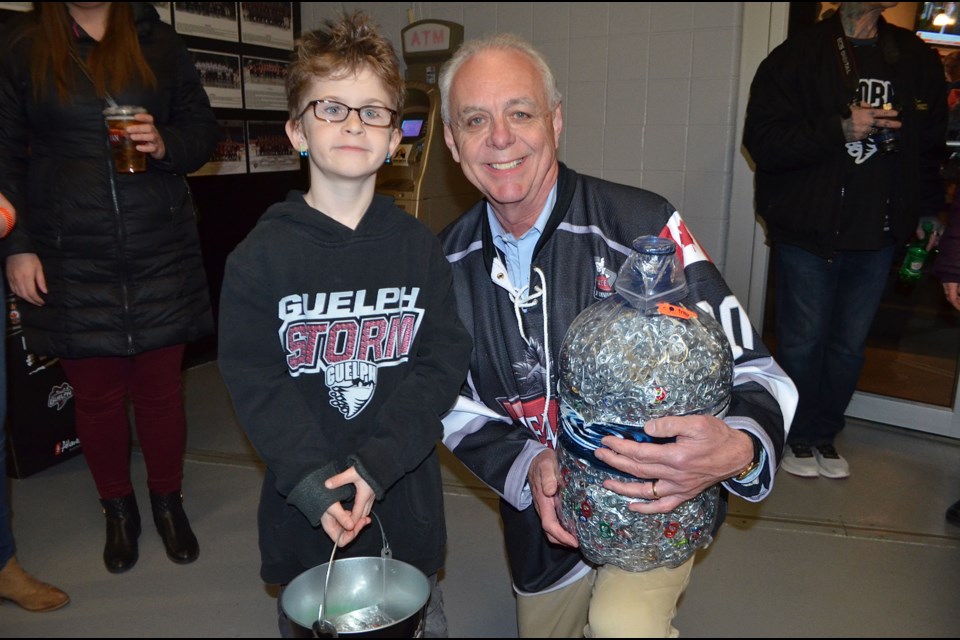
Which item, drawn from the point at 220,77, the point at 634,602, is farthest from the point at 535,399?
the point at 220,77

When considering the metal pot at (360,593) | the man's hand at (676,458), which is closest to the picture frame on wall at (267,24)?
the metal pot at (360,593)

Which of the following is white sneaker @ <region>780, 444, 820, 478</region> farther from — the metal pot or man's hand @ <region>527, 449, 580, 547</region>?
the metal pot

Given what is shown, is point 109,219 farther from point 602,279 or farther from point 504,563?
point 504,563

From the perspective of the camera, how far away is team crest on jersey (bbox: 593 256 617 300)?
140 centimetres

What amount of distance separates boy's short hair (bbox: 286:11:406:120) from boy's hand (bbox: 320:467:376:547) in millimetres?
662

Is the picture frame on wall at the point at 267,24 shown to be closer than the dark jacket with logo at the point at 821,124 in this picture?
No

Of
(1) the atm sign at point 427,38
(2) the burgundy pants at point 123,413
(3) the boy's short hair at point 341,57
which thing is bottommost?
(2) the burgundy pants at point 123,413

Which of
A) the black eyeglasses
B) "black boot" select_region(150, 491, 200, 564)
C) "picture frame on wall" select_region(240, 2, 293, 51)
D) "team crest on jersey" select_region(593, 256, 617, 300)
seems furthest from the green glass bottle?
"picture frame on wall" select_region(240, 2, 293, 51)

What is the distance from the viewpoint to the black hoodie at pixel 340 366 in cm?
123

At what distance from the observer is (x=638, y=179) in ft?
12.6

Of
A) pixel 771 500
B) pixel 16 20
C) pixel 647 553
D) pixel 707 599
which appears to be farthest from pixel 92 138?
pixel 771 500

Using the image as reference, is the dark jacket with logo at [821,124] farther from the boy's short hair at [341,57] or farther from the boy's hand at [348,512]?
the boy's hand at [348,512]

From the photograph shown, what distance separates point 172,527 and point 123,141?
1.15 m

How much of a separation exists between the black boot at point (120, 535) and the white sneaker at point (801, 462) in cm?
229
